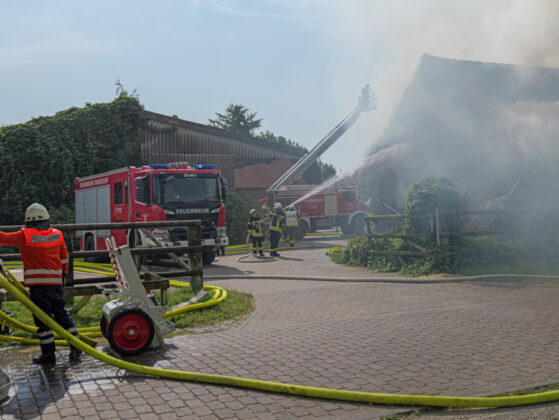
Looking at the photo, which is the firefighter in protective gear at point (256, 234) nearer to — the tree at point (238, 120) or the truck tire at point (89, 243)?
the truck tire at point (89, 243)

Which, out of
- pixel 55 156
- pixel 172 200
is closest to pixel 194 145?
pixel 55 156

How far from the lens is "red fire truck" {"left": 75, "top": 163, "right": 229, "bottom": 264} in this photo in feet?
47.7

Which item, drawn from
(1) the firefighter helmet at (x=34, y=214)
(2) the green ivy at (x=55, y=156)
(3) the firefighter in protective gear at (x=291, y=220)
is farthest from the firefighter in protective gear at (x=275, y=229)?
(1) the firefighter helmet at (x=34, y=214)

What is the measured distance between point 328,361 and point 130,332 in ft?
6.65

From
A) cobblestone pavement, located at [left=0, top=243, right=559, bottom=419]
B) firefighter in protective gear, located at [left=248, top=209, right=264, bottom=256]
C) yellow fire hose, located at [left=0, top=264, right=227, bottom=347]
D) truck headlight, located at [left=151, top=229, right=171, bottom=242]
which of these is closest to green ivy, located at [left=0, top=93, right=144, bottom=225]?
firefighter in protective gear, located at [left=248, top=209, right=264, bottom=256]

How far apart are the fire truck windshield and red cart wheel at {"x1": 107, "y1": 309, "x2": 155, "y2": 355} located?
30.2ft

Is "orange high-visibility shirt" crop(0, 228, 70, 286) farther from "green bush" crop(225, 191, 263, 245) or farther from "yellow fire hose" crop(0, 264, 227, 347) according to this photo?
"green bush" crop(225, 191, 263, 245)

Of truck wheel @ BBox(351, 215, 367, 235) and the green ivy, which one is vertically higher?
the green ivy

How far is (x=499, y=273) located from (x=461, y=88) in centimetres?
839

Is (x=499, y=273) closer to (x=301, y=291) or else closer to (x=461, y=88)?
(x=301, y=291)

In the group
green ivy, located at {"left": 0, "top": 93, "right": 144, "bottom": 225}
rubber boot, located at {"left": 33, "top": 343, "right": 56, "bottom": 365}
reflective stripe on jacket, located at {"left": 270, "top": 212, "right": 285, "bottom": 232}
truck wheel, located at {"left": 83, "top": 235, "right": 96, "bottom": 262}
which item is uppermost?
green ivy, located at {"left": 0, "top": 93, "right": 144, "bottom": 225}

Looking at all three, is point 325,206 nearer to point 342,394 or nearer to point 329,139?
point 329,139

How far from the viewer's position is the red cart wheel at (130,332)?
5.43 meters

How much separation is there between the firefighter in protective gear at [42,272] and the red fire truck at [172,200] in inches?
346
